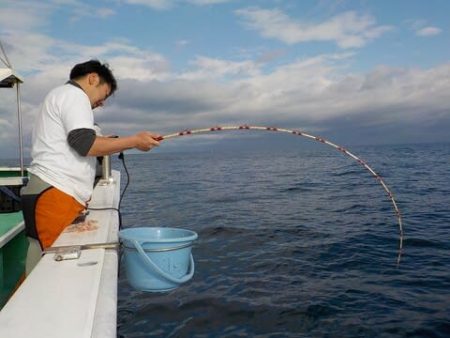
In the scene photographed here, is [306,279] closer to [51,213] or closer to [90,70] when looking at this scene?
[51,213]

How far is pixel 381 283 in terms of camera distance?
729 cm

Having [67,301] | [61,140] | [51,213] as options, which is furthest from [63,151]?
[67,301]

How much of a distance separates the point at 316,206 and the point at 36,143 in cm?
1339

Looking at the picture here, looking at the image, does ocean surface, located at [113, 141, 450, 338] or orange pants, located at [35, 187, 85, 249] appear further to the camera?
ocean surface, located at [113, 141, 450, 338]

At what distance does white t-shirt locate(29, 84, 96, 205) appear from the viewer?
340 cm

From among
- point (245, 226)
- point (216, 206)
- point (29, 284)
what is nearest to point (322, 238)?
point (245, 226)

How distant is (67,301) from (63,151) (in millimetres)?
1668

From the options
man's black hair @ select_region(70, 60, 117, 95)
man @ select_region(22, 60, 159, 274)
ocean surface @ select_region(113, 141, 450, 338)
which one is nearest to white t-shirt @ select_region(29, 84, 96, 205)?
man @ select_region(22, 60, 159, 274)

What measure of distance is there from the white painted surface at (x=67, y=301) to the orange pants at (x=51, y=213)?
0.33 m

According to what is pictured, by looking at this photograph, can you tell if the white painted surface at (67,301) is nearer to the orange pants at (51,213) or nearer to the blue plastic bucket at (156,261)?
the blue plastic bucket at (156,261)

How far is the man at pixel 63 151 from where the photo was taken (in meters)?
3.39

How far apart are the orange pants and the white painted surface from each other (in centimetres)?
33

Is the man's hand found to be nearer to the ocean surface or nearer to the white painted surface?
the white painted surface

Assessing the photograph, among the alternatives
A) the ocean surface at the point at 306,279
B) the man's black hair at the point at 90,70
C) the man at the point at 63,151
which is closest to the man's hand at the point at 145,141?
the man at the point at 63,151
